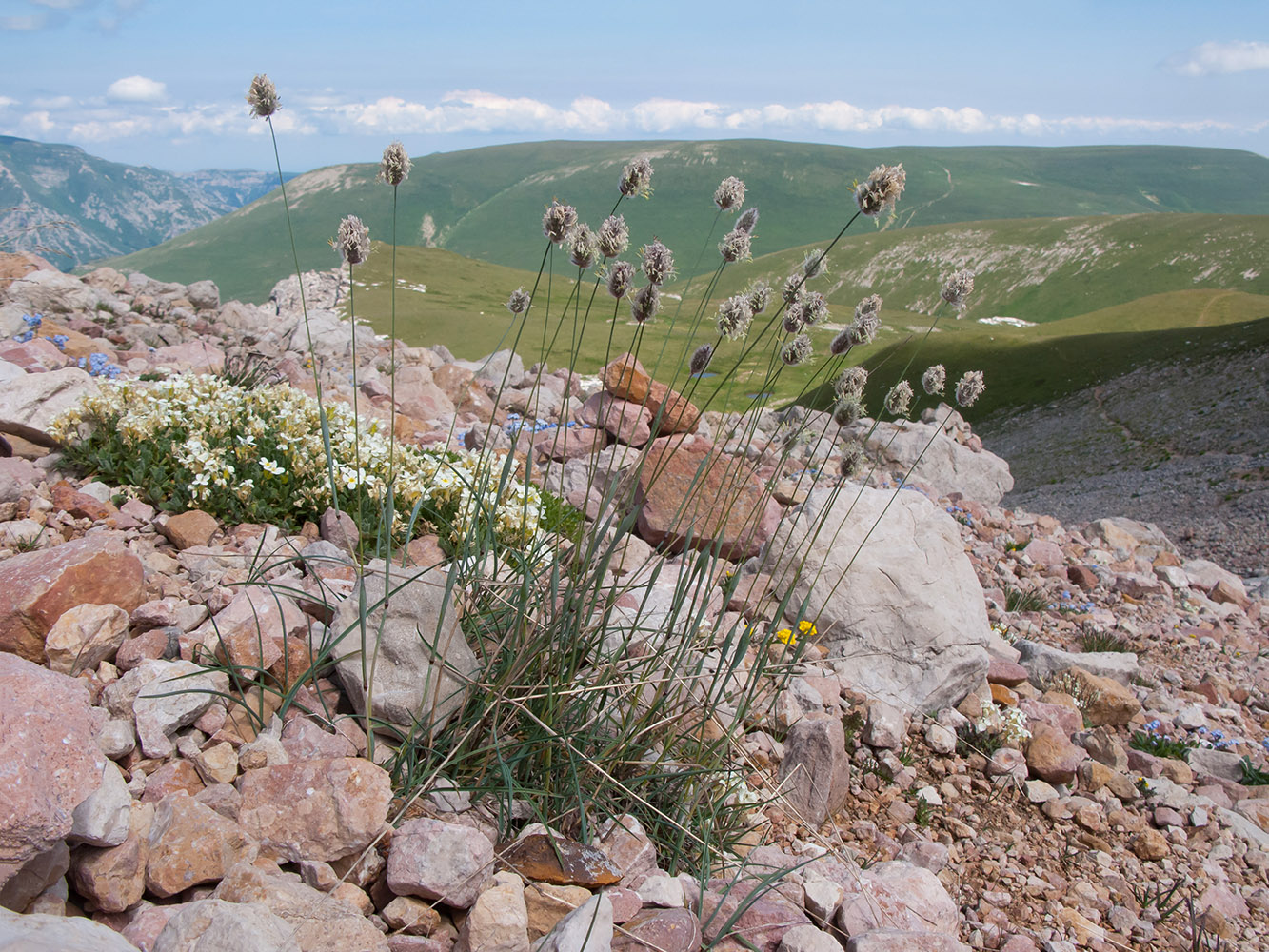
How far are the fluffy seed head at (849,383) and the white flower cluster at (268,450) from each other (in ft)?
7.76

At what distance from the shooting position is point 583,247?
293cm

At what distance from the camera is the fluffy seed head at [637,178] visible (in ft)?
9.42

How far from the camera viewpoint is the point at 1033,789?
507 centimetres

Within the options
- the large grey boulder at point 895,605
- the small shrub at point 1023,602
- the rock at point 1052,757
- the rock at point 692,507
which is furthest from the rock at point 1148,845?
the small shrub at point 1023,602

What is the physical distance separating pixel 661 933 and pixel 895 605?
395 cm

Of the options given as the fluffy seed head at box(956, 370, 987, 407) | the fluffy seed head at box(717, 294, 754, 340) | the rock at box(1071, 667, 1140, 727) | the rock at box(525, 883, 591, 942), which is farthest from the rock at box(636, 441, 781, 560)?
the rock at box(525, 883, 591, 942)

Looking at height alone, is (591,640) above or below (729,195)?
below

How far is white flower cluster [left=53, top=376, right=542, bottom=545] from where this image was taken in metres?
5.49

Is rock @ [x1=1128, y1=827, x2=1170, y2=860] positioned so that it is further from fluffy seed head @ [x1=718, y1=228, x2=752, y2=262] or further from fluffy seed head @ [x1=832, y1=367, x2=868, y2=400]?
fluffy seed head @ [x1=718, y1=228, x2=752, y2=262]

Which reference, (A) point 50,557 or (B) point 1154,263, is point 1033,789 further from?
(B) point 1154,263

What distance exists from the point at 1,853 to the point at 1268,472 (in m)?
33.5

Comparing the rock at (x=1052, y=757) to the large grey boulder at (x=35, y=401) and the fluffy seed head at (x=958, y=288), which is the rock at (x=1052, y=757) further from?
the large grey boulder at (x=35, y=401)

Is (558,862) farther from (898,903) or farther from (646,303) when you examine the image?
(646,303)

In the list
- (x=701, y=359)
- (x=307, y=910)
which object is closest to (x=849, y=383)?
(x=701, y=359)
